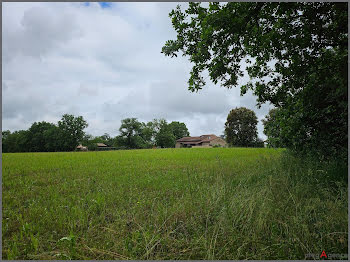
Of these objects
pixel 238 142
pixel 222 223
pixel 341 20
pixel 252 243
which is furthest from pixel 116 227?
pixel 238 142

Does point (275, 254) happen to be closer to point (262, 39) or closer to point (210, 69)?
point (210, 69)

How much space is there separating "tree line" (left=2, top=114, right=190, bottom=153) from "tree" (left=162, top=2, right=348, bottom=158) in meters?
52.6

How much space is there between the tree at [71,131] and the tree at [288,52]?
53595mm

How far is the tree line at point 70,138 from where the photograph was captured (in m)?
50.4

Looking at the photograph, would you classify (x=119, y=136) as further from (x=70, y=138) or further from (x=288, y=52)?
(x=288, y=52)

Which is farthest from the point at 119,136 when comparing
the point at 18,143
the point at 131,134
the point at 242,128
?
the point at 242,128

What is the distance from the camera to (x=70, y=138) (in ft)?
167

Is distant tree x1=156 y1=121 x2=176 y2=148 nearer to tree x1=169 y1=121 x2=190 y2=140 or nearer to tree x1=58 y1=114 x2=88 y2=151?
tree x1=169 y1=121 x2=190 y2=140

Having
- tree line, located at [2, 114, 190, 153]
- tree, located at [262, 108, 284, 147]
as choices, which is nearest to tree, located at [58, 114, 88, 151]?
tree line, located at [2, 114, 190, 153]

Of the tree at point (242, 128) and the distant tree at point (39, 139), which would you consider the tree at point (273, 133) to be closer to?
the tree at point (242, 128)

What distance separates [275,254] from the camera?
2.46 m

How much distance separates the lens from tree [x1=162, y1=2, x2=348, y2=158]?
4723mm

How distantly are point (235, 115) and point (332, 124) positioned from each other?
103ft

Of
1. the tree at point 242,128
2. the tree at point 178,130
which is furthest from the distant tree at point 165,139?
the tree at point 242,128
